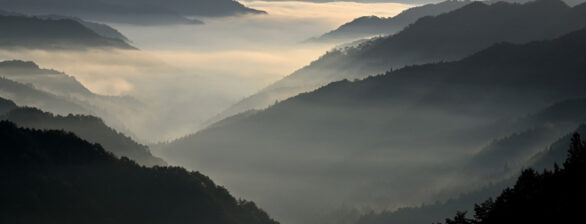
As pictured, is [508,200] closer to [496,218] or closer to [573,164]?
[496,218]

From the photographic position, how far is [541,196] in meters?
40.3

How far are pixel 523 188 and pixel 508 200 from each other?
106cm

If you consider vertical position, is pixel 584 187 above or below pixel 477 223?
above

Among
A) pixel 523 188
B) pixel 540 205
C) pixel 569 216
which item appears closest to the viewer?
pixel 569 216

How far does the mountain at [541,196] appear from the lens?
36.8 meters

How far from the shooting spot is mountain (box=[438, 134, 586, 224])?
3678cm

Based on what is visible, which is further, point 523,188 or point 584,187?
point 523,188

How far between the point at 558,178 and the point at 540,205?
355cm

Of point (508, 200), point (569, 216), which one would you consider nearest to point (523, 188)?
point (508, 200)

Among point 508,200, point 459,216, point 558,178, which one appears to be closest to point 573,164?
point 558,178

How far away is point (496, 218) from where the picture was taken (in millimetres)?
42406

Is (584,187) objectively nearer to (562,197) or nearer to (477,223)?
(562,197)

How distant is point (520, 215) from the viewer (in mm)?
40344

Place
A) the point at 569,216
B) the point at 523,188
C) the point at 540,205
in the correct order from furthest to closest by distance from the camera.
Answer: the point at 523,188
the point at 540,205
the point at 569,216
